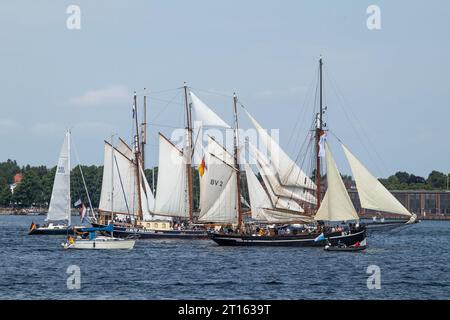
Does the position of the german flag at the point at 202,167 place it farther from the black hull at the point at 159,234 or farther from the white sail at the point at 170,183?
the black hull at the point at 159,234

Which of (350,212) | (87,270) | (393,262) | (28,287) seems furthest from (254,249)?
(28,287)

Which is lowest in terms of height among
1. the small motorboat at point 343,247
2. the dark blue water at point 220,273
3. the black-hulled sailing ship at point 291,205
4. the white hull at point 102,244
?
the dark blue water at point 220,273

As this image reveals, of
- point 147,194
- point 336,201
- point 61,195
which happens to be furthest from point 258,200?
point 61,195

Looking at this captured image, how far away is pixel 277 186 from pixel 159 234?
16919mm

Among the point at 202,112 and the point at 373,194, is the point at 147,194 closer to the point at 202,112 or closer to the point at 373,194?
the point at 202,112

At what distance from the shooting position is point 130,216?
116562 mm

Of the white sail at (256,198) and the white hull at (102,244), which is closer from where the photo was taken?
the white hull at (102,244)

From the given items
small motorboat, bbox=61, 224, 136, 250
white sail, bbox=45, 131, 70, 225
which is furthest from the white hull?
white sail, bbox=45, 131, 70, 225

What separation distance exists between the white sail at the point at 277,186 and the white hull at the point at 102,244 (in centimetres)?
1672

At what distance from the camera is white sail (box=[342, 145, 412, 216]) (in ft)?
274

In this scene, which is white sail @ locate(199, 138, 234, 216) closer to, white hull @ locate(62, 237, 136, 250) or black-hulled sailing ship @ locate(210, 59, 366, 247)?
black-hulled sailing ship @ locate(210, 59, 366, 247)

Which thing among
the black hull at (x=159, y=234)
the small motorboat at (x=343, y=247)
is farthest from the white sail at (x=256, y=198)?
the small motorboat at (x=343, y=247)

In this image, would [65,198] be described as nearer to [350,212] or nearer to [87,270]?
[350,212]

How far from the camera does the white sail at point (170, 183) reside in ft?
354
